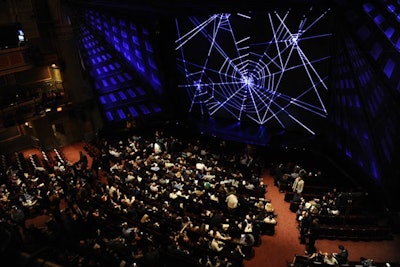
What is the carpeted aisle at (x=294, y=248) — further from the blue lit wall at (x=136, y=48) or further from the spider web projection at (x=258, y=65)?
the blue lit wall at (x=136, y=48)

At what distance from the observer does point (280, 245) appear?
9.98m

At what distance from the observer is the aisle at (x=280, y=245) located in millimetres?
9380

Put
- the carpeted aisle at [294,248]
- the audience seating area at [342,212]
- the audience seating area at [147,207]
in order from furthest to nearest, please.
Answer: the audience seating area at [342,212]
the carpeted aisle at [294,248]
the audience seating area at [147,207]

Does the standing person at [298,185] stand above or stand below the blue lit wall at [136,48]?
below

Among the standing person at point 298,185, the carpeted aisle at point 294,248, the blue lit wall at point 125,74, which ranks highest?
the blue lit wall at point 125,74

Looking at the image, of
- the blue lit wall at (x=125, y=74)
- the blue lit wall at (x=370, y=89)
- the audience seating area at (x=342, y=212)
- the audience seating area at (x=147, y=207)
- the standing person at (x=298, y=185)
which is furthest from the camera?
the blue lit wall at (x=125, y=74)

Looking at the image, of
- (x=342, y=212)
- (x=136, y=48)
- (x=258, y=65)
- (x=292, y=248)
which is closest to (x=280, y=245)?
(x=292, y=248)

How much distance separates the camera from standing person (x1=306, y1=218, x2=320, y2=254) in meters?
9.47

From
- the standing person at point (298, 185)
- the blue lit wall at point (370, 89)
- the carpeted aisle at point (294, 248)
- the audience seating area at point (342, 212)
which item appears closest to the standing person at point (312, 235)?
the carpeted aisle at point (294, 248)

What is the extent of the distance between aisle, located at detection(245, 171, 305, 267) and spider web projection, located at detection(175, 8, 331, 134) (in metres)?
5.36

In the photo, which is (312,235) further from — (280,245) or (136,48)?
(136,48)

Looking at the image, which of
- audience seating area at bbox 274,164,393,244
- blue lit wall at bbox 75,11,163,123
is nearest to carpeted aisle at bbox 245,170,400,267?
audience seating area at bbox 274,164,393,244

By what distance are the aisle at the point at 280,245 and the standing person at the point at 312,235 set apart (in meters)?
0.23

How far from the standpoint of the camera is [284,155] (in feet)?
47.3
